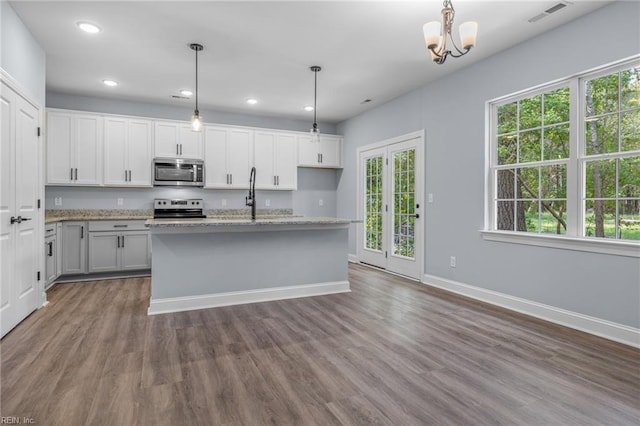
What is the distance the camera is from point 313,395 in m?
2.04

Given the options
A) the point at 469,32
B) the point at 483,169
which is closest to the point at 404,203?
the point at 483,169

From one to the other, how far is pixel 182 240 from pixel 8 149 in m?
1.59

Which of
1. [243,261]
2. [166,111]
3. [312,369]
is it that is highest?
[166,111]

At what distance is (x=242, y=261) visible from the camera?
3.93m

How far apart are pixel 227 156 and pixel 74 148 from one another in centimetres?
219

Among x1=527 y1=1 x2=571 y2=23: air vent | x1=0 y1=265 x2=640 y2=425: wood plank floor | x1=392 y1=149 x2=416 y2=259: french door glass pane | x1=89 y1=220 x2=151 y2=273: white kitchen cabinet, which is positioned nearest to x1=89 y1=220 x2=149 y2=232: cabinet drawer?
x1=89 y1=220 x2=151 y2=273: white kitchen cabinet

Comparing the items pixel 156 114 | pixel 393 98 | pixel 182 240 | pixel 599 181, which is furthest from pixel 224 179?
pixel 599 181

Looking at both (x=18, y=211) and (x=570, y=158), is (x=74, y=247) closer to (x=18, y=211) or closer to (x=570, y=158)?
(x=18, y=211)

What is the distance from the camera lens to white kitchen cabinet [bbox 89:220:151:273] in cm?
505

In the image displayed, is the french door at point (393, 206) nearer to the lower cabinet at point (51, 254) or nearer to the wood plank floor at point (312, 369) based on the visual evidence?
the wood plank floor at point (312, 369)

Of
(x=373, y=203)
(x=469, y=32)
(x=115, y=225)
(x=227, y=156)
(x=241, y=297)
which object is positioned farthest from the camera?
(x=373, y=203)

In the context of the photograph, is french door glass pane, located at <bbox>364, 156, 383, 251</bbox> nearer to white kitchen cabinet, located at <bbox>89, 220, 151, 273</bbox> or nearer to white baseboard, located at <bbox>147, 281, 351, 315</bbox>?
white baseboard, located at <bbox>147, 281, 351, 315</bbox>

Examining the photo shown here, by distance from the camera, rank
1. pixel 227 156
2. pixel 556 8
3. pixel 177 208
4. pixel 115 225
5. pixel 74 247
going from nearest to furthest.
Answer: pixel 556 8 < pixel 74 247 < pixel 115 225 < pixel 177 208 < pixel 227 156

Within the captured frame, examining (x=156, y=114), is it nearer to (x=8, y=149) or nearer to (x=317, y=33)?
(x=8, y=149)
